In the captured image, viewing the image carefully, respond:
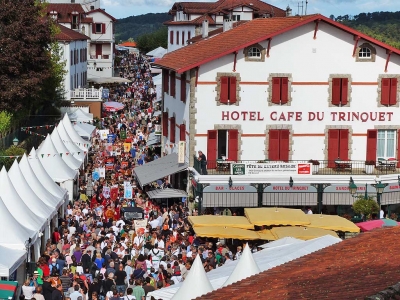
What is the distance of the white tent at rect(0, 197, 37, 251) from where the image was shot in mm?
26419

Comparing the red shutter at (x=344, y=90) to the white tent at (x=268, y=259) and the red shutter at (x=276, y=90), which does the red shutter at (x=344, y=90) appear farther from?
the white tent at (x=268, y=259)

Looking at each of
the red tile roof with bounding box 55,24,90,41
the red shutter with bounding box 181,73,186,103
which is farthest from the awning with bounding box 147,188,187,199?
the red tile roof with bounding box 55,24,90,41

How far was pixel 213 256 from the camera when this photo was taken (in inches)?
1131

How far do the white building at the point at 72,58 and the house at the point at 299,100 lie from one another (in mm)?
31465

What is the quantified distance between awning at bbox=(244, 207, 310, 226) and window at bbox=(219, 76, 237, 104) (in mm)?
8112

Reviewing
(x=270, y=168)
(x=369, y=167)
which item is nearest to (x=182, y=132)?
(x=270, y=168)

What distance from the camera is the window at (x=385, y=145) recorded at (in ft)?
137

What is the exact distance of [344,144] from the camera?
41.4 meters

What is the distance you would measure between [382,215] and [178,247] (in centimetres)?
1032

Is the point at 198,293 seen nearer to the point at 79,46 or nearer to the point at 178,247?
the point at 178,247

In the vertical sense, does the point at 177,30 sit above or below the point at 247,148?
above

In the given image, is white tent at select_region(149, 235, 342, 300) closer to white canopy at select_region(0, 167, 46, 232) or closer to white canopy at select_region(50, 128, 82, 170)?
white canopy at select_region(0, 167, 46, 232)

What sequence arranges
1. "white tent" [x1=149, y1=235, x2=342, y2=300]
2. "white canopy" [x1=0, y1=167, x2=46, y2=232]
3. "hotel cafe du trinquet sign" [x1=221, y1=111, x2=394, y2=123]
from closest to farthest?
"white tent" [x1=149, y1=235, x2=342, y2=300] < "white canopy" [x1=0, y1=167, x2=46, y2=232] < "hotel cafe du trinquet sign" [x1=221, y1=111, x2=394, y2=123]

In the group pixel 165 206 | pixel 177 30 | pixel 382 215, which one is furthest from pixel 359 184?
pixel 177 30
